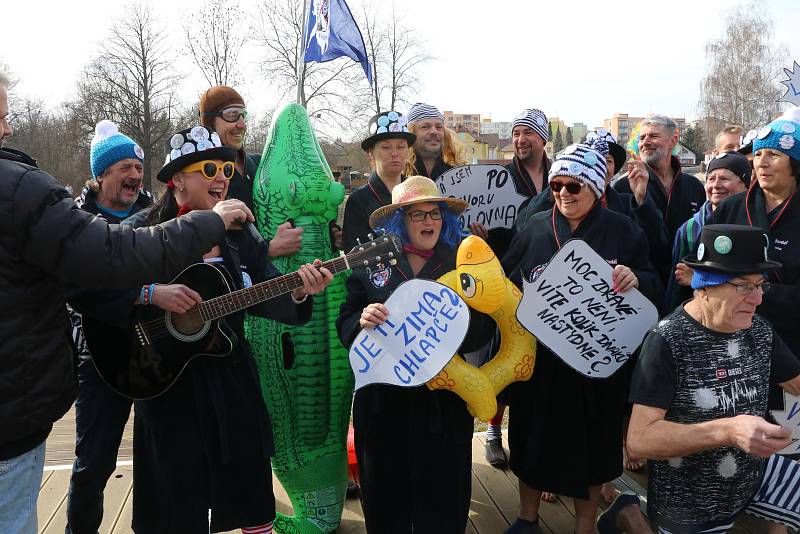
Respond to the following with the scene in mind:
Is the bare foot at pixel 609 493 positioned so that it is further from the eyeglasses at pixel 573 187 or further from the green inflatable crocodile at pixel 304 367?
the eyeglasses at pixel 573 187

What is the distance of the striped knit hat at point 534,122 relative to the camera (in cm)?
422

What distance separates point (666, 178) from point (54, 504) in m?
4.32

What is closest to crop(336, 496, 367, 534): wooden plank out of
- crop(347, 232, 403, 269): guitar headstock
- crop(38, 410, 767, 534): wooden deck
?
crop(38, 410, 767, 534): wooden deck

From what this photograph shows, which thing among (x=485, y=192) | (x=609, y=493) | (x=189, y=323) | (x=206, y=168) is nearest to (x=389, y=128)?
(x=485, y=192)

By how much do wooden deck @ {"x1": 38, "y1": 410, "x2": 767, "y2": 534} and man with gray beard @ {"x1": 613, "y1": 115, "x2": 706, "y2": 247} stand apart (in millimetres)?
1761

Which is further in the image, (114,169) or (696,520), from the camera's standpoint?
(114,169)

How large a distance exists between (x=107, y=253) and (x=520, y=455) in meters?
2.20

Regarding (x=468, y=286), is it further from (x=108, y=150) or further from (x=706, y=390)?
(x=108, y=150)

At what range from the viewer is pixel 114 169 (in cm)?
330

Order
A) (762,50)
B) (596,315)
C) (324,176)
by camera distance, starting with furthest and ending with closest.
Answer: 1. (762,50)
2. (324,176)
3. (596,315)

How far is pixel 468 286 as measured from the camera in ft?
8.57

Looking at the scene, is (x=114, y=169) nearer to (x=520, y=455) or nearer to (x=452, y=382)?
(x=452, y=382)

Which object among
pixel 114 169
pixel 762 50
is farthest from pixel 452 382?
pixel 762 50

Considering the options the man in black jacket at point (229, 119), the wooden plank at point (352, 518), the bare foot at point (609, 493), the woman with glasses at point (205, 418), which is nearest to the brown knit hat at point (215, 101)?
the man in black jacket at point (229, 119)
